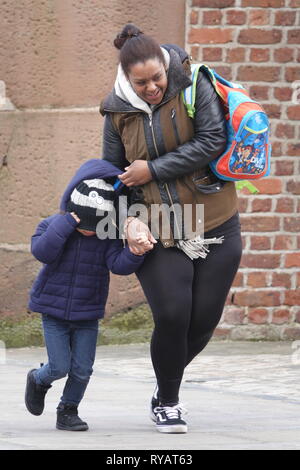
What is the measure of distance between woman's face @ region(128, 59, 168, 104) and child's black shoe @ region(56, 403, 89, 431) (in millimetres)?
1424

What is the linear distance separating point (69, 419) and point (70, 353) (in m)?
0.29

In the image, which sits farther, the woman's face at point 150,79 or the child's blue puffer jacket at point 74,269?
the child's blue puffer jacket at point 74,269

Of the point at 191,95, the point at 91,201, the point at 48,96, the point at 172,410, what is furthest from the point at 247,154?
the point at 48,96

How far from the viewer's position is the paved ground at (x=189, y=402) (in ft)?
16.6

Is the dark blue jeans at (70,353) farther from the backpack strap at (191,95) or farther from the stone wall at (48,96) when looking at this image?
the stone wall at (48,96)

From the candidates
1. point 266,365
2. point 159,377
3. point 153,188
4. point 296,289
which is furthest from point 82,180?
point 296,289

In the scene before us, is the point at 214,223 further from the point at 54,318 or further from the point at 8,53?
the point at 8,53

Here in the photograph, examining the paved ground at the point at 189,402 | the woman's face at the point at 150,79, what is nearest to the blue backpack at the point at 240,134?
the woman's face at the point at 150,79

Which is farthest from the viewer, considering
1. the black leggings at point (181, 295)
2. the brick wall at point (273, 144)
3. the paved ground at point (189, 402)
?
the brick wall at point (273, 144)

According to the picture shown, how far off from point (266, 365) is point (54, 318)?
2.67m

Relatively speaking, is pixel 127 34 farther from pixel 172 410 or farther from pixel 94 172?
pixel 172 410

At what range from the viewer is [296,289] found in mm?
8805

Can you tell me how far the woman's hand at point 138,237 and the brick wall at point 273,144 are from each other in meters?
3.44

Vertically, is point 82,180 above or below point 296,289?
above
